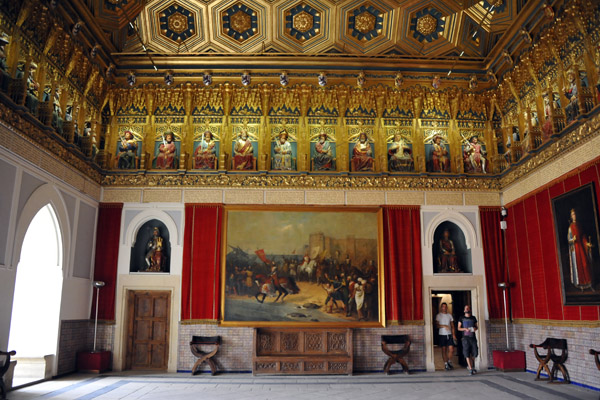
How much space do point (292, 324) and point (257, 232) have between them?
9.46ft

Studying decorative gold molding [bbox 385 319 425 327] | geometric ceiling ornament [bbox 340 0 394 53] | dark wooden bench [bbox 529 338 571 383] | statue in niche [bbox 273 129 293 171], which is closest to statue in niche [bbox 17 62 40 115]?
statue in niche [bbox 273 129 293 171]

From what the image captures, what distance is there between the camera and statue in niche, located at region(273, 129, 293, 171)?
14.9 m

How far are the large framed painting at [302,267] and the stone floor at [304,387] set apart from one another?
1798 mm

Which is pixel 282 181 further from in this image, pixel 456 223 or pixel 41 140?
pixel 41 140

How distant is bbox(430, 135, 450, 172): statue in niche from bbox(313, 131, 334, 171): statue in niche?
325 centimetres

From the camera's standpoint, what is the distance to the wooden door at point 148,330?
1383 centimetres

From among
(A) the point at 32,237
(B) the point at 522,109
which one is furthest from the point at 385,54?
(A) the point at 32,237

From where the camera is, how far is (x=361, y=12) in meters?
14.3

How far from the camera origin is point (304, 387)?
11.1 metres

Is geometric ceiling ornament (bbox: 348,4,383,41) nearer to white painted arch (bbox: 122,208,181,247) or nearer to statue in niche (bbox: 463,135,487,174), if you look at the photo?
statue in niche (bbox: 463,135,487,174)

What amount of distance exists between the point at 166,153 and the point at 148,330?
540cm

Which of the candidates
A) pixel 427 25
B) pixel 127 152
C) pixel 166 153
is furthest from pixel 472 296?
pixel 127 152

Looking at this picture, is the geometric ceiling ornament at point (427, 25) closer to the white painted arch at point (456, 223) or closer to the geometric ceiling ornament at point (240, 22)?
the geometric ceiling ornament at point (240, 22)

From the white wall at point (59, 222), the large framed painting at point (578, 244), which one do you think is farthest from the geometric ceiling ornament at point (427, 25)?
the white wall at point (59, 222)
